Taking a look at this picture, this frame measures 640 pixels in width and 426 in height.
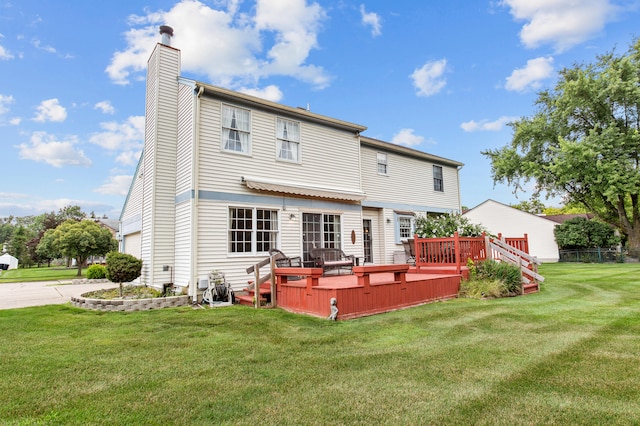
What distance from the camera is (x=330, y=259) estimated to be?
10.5 m

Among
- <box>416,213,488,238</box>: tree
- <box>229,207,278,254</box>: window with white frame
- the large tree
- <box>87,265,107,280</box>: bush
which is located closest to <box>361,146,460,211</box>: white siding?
<box>416,213,488,238</box>: tree

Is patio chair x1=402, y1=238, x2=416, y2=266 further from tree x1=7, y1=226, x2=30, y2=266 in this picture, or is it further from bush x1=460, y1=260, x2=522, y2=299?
tree x1=7, y1=226, x2=30, y2=266

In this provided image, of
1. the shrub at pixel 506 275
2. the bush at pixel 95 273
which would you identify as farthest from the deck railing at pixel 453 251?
the bush at pixel 95 273

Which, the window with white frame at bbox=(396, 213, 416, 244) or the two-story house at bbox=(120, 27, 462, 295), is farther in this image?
the window with white frame at bbox=(396, 213, 416, 244)

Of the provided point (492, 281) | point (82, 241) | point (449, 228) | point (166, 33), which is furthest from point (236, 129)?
point (82, 241)

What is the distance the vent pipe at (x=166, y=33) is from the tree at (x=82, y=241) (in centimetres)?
1500

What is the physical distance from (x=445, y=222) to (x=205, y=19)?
11.0m

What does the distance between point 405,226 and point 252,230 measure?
24.3 feet

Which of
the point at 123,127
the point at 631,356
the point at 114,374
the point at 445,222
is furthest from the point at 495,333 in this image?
the point at 123,127

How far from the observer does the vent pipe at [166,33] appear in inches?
414

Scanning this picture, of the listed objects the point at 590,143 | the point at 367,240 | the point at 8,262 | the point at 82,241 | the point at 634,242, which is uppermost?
the point at 590,143

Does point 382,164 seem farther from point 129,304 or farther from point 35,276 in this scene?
point 35,276

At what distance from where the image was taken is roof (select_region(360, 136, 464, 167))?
13.6 m

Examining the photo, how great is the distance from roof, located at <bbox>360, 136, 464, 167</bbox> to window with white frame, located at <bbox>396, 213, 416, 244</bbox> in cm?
275
